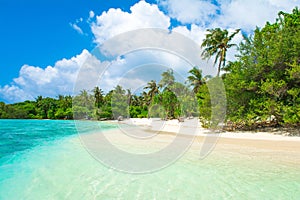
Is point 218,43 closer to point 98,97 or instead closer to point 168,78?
point 168,78

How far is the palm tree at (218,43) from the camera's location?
2441 cm

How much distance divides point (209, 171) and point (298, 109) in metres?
6.94

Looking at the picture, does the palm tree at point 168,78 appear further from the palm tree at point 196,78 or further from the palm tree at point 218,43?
the palm tree at point 218,43

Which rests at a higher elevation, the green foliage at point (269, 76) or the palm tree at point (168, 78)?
the palm tree at point (168, 78)

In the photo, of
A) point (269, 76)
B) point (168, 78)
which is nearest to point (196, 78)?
point (168, 78)


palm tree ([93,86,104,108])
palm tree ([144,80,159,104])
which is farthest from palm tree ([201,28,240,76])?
palm tree ([93,86,104,108])

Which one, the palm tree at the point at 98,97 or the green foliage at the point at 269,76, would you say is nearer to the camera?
the green foliage at the point at 269,76

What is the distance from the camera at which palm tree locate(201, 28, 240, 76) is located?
961 inches

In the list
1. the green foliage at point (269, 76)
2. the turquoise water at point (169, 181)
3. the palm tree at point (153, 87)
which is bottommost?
the turquoise water at point (169, 181)

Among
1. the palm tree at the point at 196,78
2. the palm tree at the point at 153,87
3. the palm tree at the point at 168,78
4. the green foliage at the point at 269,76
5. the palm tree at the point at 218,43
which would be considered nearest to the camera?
the green foliage at the point at 269,76

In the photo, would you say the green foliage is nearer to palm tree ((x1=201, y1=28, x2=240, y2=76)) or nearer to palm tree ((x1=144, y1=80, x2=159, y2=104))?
palm tree ((x1=201, y1=28, x2=240, y2=76))

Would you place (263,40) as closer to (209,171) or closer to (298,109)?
(298,109)

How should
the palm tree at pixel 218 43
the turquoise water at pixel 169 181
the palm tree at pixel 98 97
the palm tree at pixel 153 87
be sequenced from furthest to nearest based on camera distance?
the palm tree at pixel 98 97
the palm tree at pixel 153 87
the palm tree at pixel 218 43
the turquoise water at pixel 169 181

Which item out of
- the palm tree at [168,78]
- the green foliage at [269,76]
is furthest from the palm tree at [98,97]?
the green foliage at [269,76]
